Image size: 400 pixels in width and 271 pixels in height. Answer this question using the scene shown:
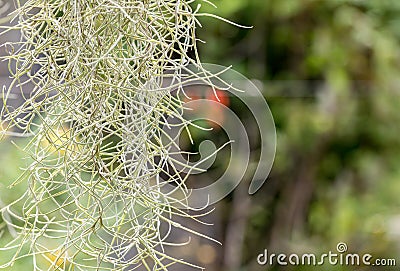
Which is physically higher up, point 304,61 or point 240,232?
point 304,61

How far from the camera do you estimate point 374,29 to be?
4.57ft

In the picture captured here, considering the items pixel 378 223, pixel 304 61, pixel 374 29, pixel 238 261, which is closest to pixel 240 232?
pixel 238 261

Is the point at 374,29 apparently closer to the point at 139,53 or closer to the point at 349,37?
the point at 349,37

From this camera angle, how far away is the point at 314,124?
140cm

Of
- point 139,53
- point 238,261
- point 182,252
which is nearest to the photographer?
point 139,53

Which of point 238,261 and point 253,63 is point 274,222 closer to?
point 238,261

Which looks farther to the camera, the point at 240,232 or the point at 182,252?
the point at 240,232

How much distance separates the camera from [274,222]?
145 centimetres

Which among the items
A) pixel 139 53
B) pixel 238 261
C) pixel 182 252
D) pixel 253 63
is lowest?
pixel 238 261

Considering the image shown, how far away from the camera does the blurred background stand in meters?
1.38

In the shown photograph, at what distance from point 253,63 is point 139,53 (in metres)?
0.89

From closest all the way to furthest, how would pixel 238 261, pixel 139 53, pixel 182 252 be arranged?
pixel 139 53
pixel 182 252
pixel 238 261

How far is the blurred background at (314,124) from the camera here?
1.38 meters

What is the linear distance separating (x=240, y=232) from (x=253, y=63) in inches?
14.1
